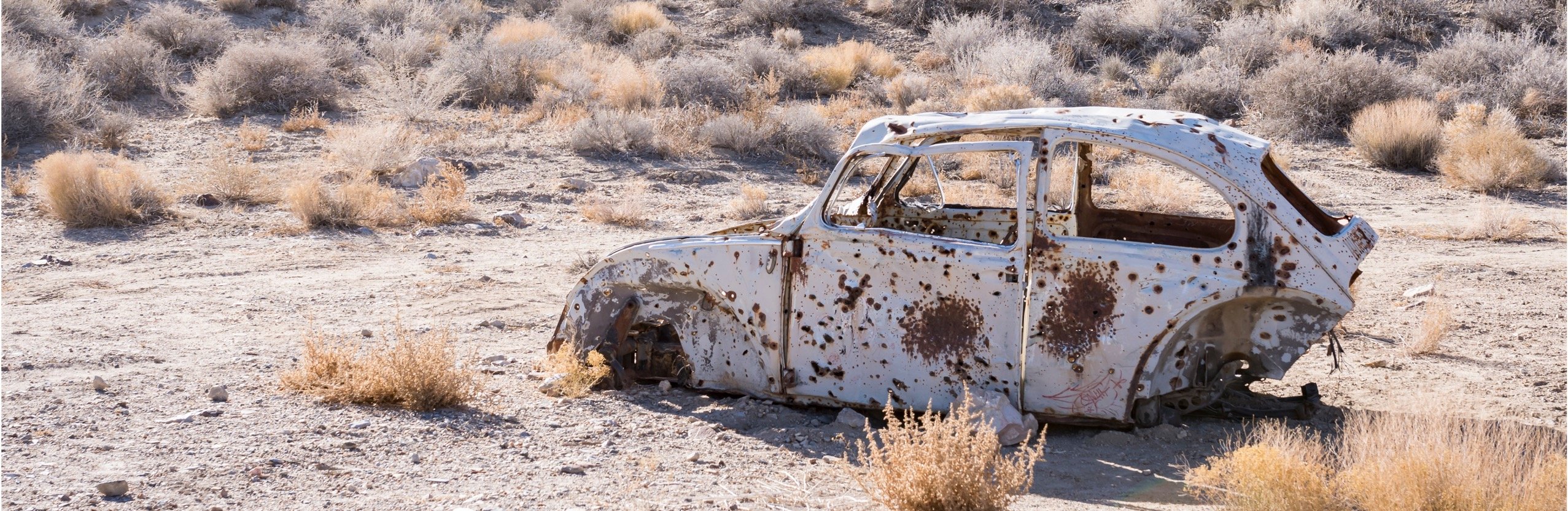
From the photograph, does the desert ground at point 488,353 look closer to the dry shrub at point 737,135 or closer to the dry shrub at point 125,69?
the dry shrub at point 737,135

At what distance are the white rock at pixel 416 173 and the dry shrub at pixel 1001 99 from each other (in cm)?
860

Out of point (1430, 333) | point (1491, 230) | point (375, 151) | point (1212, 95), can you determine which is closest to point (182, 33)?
point (375, 151)

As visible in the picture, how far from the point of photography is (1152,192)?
13.6 meters

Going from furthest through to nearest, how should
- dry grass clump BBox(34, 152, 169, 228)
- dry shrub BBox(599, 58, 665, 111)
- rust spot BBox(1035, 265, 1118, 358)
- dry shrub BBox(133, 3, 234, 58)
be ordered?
dry shrub BBox(133, 3, 234, 58)
dry shrub BBox(599, 58, 665, 111)
dry grass clump BBox(34, 152, 169, 228)
rust spot BBox(1035, 265, 1118, 358)

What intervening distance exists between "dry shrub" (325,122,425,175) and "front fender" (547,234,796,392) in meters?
8.36

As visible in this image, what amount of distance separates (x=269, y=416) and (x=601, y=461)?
1696mm

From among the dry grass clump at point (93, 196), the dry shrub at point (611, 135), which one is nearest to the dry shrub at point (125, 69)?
the dry grass clump at point (93, 196)

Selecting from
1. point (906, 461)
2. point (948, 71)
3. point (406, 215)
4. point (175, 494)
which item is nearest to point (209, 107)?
point (406, 215)

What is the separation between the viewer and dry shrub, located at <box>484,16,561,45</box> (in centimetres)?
2352

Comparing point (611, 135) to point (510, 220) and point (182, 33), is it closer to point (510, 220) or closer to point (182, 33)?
point (510, 220)

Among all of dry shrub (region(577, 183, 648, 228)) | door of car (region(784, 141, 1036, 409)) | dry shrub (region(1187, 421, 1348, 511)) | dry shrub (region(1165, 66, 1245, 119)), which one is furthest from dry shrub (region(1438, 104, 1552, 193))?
dry shrub (region(1187, 421, 1348, 511))

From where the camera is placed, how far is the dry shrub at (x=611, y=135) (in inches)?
643

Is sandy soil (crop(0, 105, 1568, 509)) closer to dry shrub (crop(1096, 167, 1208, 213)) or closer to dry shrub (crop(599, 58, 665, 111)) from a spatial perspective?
dry shrub (crop(1096, 167, 1208, 213))

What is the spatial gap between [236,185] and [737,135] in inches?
257
